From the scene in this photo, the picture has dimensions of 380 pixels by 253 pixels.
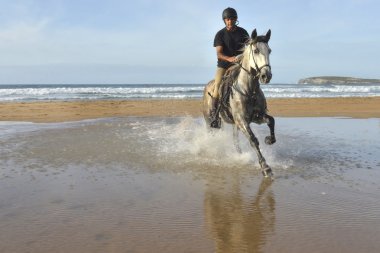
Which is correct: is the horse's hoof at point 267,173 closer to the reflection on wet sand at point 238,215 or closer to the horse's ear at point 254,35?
the reflection on wet sand at point 238,215

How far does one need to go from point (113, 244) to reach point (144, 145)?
19.8 feet

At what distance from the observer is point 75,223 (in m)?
4.34

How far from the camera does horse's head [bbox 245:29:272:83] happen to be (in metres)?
6.48

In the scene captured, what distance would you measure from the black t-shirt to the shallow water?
2132 millimetres

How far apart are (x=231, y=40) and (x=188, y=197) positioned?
13.6ft

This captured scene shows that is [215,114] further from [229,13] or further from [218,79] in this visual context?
[229,13]

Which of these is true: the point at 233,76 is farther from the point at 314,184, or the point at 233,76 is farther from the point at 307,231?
the point at 307,231

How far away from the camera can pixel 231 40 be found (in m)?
8.43

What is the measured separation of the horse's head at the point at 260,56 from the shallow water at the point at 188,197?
1600 mm

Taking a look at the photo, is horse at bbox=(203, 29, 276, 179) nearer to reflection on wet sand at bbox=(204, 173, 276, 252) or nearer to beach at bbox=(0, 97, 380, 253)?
beach at bbox=(0, 97, 380, 253)

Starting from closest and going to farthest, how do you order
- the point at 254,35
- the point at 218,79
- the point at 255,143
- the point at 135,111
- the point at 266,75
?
1. the point at 266,75
2. the point at 254,35
3. the point at 255,143
4. the point at 218,79
5. the point at 135,111

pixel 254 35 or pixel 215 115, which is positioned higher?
pixel 254 35

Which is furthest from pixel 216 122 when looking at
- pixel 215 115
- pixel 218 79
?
pixel 218 79

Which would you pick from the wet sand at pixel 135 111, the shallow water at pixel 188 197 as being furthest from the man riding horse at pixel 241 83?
the wet sand at pixel 135 111
